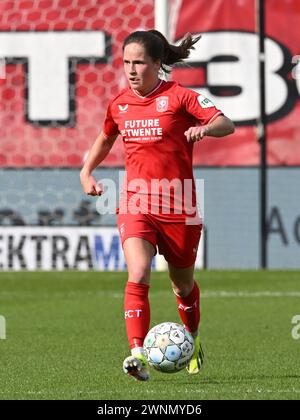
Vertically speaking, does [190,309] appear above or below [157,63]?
below

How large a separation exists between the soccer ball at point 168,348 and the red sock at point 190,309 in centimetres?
52

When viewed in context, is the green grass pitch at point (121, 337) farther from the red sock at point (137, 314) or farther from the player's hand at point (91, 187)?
the player's hand at point (91, 187)

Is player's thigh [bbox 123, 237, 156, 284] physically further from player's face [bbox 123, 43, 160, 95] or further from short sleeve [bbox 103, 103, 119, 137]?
player's face [bbox 123, 43, 160, 95]

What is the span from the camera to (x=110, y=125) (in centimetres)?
757

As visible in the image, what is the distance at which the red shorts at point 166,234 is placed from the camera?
7203 mm

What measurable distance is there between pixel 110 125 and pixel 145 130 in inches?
15.1

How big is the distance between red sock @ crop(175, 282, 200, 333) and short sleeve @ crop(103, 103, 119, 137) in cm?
109

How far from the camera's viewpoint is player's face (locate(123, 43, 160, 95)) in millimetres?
7160

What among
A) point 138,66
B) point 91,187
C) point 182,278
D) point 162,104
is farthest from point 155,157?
point 182,278

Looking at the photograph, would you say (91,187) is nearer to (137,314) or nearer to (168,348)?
(137,314)

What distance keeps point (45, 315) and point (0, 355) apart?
109 inches

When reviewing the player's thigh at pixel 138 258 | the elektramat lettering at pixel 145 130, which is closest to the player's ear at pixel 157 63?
the elektramat lettering at pixel 145 130
